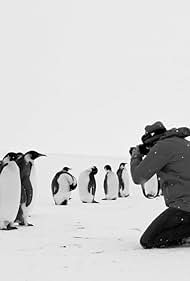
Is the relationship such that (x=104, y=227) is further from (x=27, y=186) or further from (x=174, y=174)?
(x=174, y=174)

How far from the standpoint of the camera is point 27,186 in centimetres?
702

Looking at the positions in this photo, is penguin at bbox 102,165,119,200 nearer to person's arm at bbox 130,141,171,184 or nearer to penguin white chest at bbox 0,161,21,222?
penguin white chest at bbox 0,161,21,222

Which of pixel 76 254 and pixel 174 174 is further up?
pixel 174 174

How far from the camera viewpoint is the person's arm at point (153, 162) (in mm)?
4027

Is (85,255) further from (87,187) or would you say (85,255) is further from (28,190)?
(87,187)

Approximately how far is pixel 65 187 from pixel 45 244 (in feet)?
23.6

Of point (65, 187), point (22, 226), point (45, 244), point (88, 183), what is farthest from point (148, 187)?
point (45, 244)

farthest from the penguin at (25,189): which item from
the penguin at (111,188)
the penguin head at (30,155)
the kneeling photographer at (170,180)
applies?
the penguin at (111,188)

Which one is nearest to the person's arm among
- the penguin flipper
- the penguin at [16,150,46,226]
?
the penguin at [16,150,46,226]

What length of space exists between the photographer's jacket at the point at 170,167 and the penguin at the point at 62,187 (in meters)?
7.38

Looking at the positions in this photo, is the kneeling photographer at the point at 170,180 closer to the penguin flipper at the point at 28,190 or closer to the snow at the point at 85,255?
the snow at the point at 85,255

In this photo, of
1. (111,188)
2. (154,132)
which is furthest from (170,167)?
(111,188)

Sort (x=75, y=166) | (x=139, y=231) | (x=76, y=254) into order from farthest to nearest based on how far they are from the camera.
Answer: (x=75, y=166)
(x=139, y=231)
(x=76, y=254)

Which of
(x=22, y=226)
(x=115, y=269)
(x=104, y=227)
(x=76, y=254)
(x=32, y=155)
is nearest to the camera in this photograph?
(x=115, y=269)
